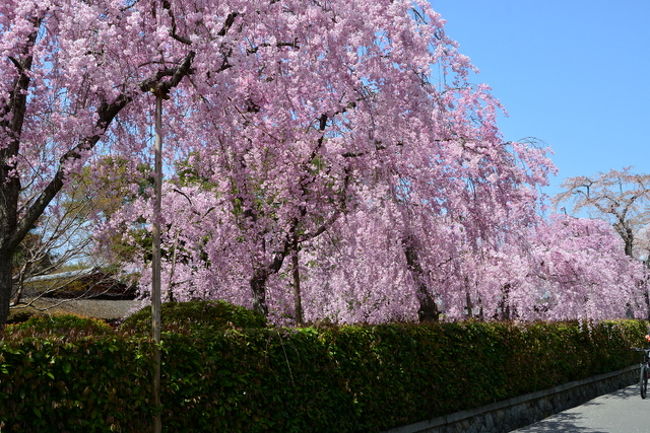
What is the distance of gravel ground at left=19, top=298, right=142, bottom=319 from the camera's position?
23.7m

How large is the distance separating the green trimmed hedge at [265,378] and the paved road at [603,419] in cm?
107

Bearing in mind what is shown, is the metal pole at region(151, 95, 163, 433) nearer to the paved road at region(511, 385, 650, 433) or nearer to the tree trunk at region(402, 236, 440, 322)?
the tree trunk at region(402, 236, 440, 322)

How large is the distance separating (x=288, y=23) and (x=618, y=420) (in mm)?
9927

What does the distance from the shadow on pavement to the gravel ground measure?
15.4 metres

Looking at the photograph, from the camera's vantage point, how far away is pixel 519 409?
44.7 feet

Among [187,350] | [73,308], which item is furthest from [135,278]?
[187,350]

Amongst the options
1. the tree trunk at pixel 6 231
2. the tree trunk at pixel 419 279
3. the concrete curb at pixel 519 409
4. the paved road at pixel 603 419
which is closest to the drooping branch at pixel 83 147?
the tree trunk at pixel 6 231

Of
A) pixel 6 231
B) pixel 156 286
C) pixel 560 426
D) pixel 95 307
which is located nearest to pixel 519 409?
pixel 560 426

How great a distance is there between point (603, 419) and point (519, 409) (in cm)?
167

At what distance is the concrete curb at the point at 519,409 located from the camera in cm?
1077

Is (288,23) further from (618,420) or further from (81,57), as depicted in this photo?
(618,420)

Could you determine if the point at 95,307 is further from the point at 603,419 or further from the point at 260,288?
the point at 603,419

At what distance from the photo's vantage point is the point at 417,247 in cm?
1434

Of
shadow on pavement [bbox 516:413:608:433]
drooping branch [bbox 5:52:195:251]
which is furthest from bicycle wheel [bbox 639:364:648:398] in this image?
drooping branch [bbox 5:52:195:251]
